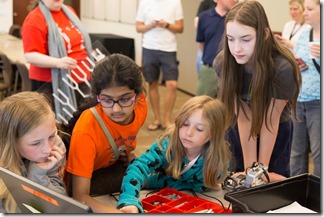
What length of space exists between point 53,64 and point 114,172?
110 centimetres

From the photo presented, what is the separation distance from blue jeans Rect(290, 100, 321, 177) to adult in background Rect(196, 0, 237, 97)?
886 millimetres

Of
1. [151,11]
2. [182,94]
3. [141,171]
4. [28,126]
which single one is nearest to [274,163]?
[141,171]

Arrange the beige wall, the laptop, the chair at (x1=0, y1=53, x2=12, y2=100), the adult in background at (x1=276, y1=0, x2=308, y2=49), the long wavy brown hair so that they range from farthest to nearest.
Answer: the beige wall, the chair at (x1=0, y1=53, x2=12, y2=100), the adult in background at (x1=276, y1=0, x2=308, y2=49), the long wavy brown hair, the laptop

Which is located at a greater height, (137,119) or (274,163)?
(137,119)

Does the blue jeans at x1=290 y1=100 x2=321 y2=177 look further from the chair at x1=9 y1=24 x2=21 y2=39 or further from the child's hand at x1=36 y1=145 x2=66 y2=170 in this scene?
the chair at x1=9 y1=24 x2=21 y2=39

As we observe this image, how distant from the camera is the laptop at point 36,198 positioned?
3.36 feet

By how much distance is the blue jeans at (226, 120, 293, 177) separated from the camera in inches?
84.6

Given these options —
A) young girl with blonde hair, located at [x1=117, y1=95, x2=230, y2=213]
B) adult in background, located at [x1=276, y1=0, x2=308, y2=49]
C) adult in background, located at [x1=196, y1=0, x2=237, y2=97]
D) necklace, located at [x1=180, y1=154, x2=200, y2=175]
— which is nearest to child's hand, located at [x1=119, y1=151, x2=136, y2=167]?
young girl with blonde hair, located at [x1=117, y1=95, x2=230, y2=213]

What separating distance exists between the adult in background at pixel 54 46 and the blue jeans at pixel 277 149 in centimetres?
86

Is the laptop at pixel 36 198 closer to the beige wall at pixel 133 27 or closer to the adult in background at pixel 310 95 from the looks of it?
the adult in background at pixel 310 95

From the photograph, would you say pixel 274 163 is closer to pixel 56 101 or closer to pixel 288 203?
pixel 288 203

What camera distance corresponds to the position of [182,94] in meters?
6.30

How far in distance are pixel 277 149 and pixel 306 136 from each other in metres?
0.81

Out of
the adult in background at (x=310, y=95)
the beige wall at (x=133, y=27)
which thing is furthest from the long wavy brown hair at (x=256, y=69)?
the beige wall at (x=133, y=27)
